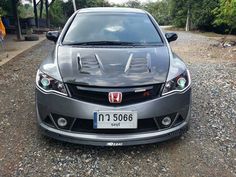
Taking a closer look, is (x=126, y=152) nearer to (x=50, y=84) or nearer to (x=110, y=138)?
(x=110, y=138)

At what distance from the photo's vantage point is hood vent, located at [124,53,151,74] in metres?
3.34

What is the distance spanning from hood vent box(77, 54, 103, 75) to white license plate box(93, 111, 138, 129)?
0.43 metres

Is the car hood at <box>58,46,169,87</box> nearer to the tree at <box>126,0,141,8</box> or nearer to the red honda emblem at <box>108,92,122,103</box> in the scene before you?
the red honda emblem at <box>108,92,122,103</box>

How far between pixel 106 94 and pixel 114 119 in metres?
0.24

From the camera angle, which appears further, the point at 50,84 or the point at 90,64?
the point at 90,64

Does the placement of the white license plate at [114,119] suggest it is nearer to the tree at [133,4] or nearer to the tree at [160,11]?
the tree at [160,11]

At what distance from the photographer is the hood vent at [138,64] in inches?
131

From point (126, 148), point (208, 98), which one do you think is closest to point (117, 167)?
point (126, 148)

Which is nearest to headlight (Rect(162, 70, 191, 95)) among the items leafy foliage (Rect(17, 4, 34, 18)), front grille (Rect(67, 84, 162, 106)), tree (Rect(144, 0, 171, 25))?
front grille (Rect(67, 84, 162, 106))

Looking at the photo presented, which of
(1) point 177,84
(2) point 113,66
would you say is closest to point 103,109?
(2) point 113,66

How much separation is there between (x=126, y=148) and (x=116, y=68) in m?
0.83

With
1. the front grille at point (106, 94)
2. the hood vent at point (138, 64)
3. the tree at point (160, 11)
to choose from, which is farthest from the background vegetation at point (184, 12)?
the front grille at point (106, 94)

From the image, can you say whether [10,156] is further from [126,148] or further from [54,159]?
[126,148]

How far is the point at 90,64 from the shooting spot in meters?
3.45
